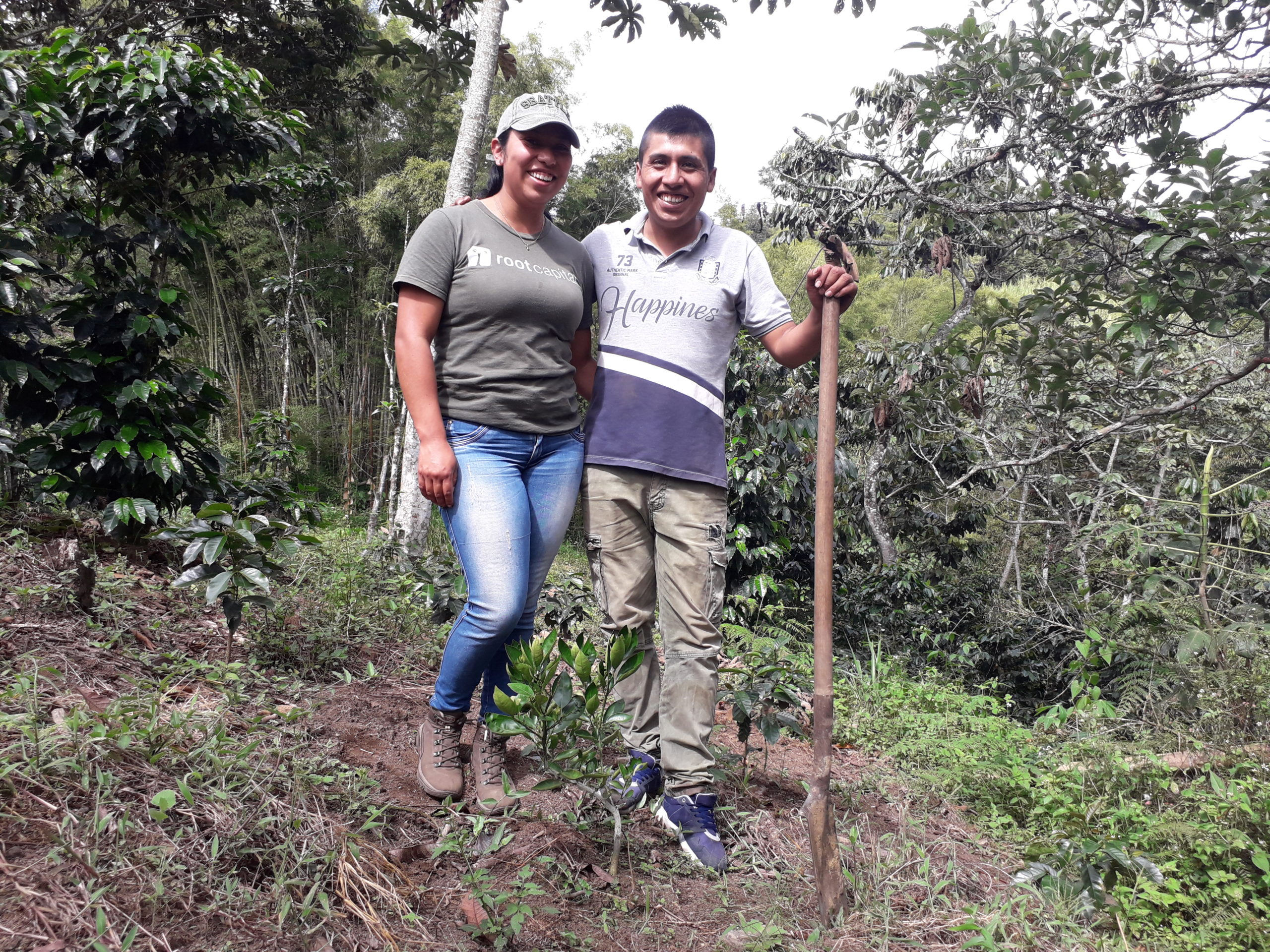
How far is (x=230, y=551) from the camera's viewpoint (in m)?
2.44

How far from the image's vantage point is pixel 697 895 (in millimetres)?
1944

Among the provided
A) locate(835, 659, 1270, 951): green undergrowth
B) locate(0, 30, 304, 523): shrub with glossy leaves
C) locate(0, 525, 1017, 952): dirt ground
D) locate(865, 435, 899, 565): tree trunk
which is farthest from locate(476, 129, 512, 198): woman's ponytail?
locate(865, 435, 899, 565): tree trunk

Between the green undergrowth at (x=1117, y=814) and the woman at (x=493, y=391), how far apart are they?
5.00 ft

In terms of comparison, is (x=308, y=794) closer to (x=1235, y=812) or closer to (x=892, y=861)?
(x=892, y=861)

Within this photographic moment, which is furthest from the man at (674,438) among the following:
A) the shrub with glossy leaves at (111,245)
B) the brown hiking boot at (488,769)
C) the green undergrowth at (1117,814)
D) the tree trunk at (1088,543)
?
the tree trunk at (1088,543)

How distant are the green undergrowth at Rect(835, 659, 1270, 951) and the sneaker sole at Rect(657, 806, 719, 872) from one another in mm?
900

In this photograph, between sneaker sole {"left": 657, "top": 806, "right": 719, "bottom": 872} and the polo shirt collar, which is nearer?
sneaker sole {"left": 657, "top": 806, "right": 719, "bottom": 872}

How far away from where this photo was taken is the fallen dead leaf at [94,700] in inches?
82.4

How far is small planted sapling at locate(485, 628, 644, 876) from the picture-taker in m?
1.86

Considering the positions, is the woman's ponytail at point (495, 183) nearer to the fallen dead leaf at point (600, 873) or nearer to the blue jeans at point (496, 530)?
the blue jeans at point (496, 530)

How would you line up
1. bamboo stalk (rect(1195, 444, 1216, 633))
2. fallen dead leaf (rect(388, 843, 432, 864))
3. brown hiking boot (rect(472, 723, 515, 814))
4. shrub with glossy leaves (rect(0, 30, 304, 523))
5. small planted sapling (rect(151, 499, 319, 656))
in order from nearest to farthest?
fallen dead leaf (rect(388, 843, 432, 864)), brown hiking boot (rect(472, 723, 515, 814)), small planted sapling (rect(151, 499, 319, 656)), shrub with glossy leaves (rect(0, 30, 304, 523)), bamboo stalk (rect(1195, 444, 1216, 633))

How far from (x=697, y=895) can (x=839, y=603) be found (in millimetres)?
A: 5142

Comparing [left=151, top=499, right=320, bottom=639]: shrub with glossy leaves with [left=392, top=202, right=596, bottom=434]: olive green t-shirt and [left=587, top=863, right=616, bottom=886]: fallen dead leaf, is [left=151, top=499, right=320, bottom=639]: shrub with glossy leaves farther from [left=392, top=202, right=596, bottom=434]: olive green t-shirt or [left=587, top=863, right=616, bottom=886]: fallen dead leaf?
[left=587, top=863, right=616, bottom=886]: fallen dead leaf

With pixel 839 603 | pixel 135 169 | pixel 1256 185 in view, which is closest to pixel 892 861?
pixel 1256 185
